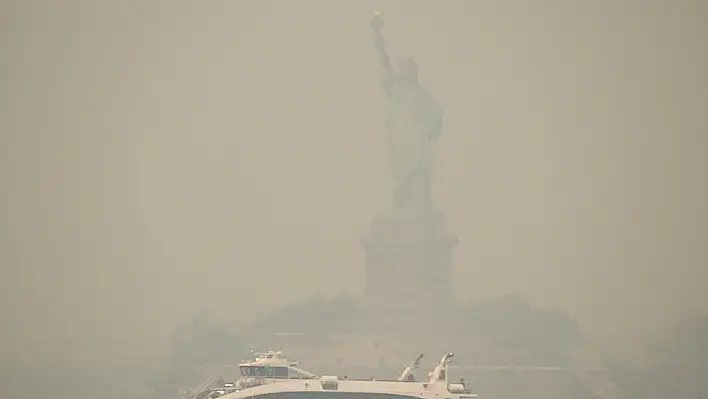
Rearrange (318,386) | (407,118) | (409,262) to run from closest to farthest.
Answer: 1. (318,386)
2. (409,262)
3. (407,118)

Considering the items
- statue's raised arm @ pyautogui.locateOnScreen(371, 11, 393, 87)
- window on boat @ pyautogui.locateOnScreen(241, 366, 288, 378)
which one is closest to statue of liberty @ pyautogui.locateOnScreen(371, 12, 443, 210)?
statue's raised arm @ pyautogui.locateOnScreen(371, 11, 393, 87)

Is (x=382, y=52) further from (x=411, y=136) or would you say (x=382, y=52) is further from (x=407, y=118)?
(x=411, y=136)

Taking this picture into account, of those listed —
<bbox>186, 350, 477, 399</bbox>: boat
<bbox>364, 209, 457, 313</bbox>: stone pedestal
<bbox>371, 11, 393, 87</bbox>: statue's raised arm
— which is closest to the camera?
<bbox>186, 350, 477, 399</bbox>: boat

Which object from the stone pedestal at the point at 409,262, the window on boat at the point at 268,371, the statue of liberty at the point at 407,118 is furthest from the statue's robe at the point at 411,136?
the window on boat at the point at 268,371

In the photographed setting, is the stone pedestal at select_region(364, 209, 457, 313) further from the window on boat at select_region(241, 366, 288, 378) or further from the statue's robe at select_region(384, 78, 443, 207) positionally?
the window on boat at select_region(241, 366, 288, 378)

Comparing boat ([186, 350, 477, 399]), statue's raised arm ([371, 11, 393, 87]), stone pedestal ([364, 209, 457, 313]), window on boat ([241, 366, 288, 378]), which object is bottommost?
boat ([186, 350, 477, 399])

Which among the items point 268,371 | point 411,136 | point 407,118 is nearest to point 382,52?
point 407,118
